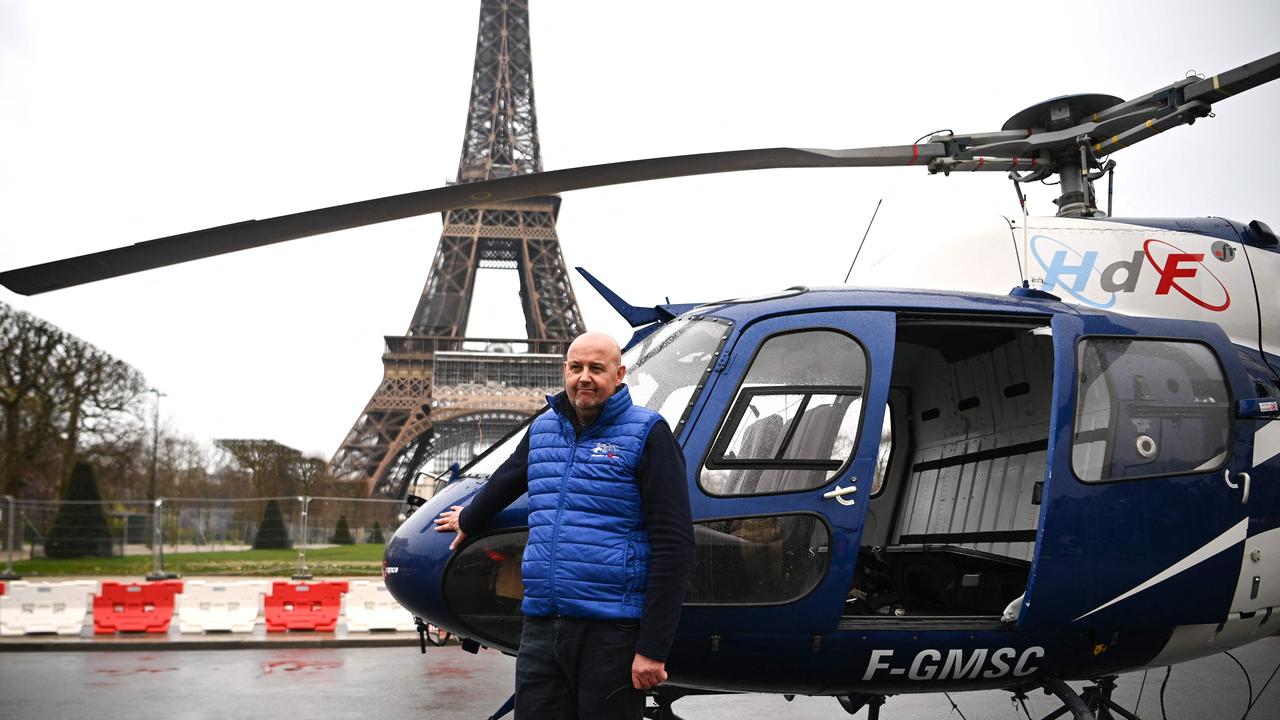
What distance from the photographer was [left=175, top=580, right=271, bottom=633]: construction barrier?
1224 cm

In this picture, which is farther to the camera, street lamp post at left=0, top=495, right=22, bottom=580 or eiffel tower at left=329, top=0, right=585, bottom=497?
eiffel tower at left=329, top=0, right=585, bottom=497

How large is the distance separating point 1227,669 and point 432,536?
9191 millimetres

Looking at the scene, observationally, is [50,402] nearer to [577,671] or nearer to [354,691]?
[354,691]

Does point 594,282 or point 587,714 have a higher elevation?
point 594,282

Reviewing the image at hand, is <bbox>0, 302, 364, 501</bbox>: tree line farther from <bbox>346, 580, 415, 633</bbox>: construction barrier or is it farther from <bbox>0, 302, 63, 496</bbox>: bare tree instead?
<bbox>346, 580, 415, 633</bbox>: construction barrier

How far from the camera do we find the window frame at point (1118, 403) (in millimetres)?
4125

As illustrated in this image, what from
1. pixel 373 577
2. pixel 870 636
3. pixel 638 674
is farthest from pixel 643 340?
pixel 373 577

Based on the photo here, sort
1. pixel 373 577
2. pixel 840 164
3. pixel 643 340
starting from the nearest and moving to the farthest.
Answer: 1. pixel 643 340
2. pixel 840 164
3. pixel 373 577

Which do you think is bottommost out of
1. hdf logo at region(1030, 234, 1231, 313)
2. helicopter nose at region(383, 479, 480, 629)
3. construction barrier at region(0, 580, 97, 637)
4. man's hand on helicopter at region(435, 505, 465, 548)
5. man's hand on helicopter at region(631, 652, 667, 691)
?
construction barrier at region(0, 580, 97, 637)

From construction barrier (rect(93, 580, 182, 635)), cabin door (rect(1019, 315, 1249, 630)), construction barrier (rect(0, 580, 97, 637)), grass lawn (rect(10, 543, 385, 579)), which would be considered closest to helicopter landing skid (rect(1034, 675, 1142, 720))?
cabin door (rect(1019, 315, 1249, 630))

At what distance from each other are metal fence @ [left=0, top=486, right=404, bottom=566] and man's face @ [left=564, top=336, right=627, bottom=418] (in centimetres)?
1686

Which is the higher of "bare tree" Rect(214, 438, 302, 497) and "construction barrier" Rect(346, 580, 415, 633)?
"bare tree" Rect(214, 438, 302, 497)

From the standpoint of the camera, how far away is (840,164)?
5.54m

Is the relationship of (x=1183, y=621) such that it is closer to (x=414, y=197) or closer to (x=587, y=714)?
(x=587, y=714)
